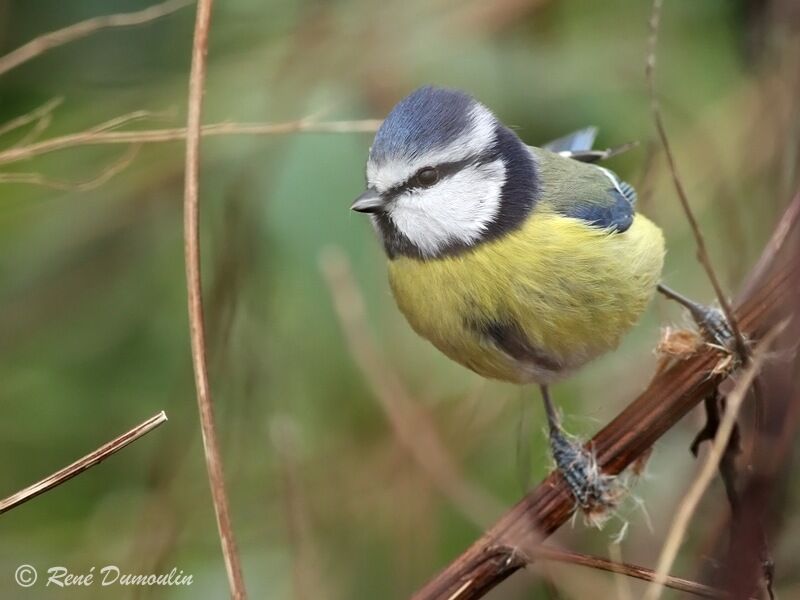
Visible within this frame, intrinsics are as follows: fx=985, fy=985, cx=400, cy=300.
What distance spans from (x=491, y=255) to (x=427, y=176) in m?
0.15

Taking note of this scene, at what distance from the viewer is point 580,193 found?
1.57 m

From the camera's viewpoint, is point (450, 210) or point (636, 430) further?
point (450, 210)

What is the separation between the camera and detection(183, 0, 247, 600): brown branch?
0.91 metres

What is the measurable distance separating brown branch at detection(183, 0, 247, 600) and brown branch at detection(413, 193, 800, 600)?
0.26m

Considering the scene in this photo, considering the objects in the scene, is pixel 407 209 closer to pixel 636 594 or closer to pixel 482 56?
pixel 482 56

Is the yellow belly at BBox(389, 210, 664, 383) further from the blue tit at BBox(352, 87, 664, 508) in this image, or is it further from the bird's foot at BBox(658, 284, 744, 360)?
the bird's foot at BBox(658, 284, 744, 360)

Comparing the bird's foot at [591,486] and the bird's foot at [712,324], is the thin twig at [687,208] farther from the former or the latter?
the bird's foot at [591,486]

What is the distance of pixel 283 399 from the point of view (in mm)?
1886

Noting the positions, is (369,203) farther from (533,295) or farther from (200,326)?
(200,326)

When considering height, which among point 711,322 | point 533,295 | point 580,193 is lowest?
point 711,322

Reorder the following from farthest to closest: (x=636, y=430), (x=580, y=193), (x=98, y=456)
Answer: (x=580, y=193) → (x=636, y=430) → (x=98, y=456)

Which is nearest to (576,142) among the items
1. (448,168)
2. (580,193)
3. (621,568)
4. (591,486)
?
(580,193)

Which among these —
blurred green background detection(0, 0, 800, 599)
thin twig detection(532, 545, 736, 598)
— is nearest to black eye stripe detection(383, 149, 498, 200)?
blurred green background detection(0, 0, 800, 599)

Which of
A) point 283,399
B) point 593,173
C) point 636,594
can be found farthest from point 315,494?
point 593,173
